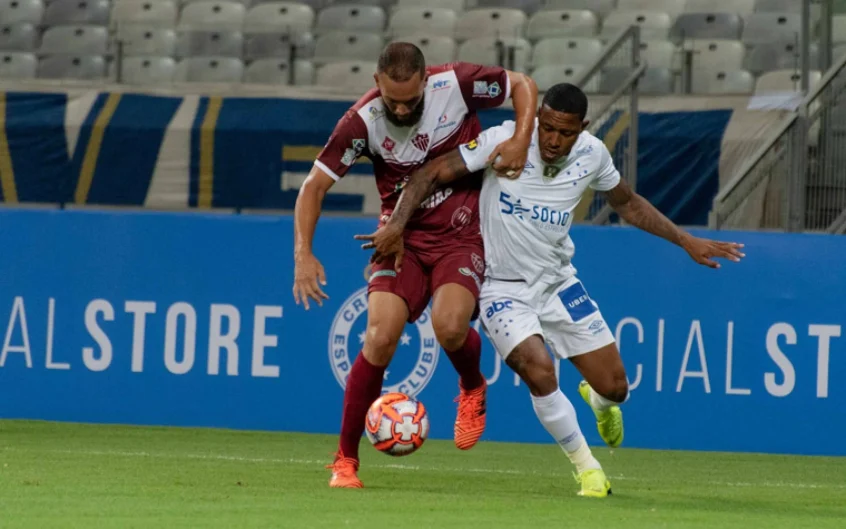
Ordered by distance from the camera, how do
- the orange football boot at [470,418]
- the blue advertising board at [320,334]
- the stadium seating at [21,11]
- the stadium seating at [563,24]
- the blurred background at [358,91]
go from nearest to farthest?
the orange football boot at [470,418] → the blue advertising board at [320,334] → the blurred background at [358,91] → the stadium seating at [563,24] → the stadium seating at [21,11]

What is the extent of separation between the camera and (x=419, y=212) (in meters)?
7.29

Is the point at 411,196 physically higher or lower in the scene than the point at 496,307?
higher

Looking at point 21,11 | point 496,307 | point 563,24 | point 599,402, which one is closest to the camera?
point 496,307

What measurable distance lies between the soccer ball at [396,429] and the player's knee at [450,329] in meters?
0.37

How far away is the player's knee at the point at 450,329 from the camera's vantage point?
693 centimetres

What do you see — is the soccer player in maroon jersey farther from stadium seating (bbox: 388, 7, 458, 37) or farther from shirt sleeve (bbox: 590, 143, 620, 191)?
stadium seating (bbox: 388, 7, 458, 37)

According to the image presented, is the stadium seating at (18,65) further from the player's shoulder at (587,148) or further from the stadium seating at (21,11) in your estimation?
the player's shoulder at (587,148)

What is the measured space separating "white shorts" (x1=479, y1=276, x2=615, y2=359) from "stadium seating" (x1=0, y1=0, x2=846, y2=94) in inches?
284

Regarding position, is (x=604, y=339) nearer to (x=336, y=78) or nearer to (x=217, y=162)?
(x=217, y=162)

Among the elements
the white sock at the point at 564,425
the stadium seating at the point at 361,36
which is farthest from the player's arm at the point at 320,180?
the stadium seating at the point at 361,36

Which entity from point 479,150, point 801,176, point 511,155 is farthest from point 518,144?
point 801,176

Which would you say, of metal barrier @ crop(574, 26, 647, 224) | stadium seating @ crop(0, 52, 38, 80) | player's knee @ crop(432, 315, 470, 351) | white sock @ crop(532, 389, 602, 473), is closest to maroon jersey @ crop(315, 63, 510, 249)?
player's knee @ crop(432, 315, 470, 351)

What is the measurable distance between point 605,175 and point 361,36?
8.80 metres

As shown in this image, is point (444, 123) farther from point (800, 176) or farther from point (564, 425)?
point (800, 176)
